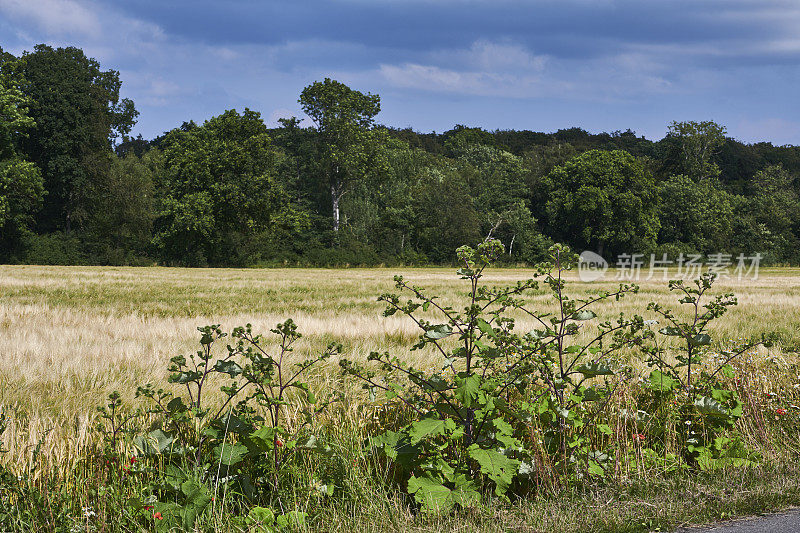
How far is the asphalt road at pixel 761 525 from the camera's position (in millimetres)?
2840

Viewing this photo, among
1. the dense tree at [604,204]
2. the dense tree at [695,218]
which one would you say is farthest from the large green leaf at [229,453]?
the dense tree at [695,218]

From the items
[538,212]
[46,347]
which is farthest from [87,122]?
[46,347]

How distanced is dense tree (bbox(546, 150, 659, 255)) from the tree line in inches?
6.4

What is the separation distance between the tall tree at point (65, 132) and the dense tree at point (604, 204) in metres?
39.8

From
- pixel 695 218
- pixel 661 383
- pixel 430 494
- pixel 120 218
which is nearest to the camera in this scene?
pixel 430 494

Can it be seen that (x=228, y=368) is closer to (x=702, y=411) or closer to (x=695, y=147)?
(x=702, y=411)

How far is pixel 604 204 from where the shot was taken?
2151 inches

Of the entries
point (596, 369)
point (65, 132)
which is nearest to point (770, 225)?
point (65, 132)

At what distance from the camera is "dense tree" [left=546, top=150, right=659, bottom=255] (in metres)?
55.0

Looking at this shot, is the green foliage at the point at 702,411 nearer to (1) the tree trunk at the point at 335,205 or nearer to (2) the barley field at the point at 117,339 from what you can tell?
(2) the barley field at the point at 117,339

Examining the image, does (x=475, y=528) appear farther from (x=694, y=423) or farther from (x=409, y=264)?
(x=409, y=264)

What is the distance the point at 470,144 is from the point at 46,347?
77.0 meters

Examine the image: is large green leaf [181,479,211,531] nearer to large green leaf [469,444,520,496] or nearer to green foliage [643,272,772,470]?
large green leaf [469,444,520,496]

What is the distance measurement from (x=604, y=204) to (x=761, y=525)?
5498cm
